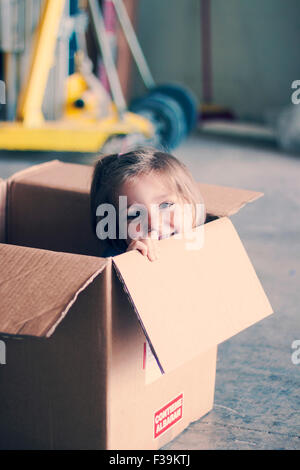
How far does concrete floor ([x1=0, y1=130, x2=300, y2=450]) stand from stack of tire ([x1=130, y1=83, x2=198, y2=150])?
333mm

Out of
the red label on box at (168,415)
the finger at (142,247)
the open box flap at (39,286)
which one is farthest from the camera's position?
the red label on box at (168,415)

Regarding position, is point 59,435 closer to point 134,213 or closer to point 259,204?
point 134,213

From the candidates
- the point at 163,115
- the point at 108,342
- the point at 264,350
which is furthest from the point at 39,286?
the point at 163,115

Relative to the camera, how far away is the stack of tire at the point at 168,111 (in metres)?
3.21

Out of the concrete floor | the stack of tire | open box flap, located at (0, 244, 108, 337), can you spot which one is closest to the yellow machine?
the concrete floor

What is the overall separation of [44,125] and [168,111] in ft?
2.09

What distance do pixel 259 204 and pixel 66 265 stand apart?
5.80 feet

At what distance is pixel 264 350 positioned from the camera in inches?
56.2

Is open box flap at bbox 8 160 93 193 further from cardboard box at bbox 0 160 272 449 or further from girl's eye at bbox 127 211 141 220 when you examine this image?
cardboard box at bbox 0 160 272 449

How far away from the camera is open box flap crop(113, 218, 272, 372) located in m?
0.85

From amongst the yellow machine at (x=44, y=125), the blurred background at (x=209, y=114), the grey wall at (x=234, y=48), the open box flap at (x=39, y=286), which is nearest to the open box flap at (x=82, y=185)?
the blurred background at (x=209, y=114)

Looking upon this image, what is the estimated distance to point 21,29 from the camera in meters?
2.95

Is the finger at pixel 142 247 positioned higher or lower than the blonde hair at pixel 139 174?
lower

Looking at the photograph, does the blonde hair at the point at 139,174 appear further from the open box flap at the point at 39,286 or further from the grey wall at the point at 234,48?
the grey wall at the point at 234,48
